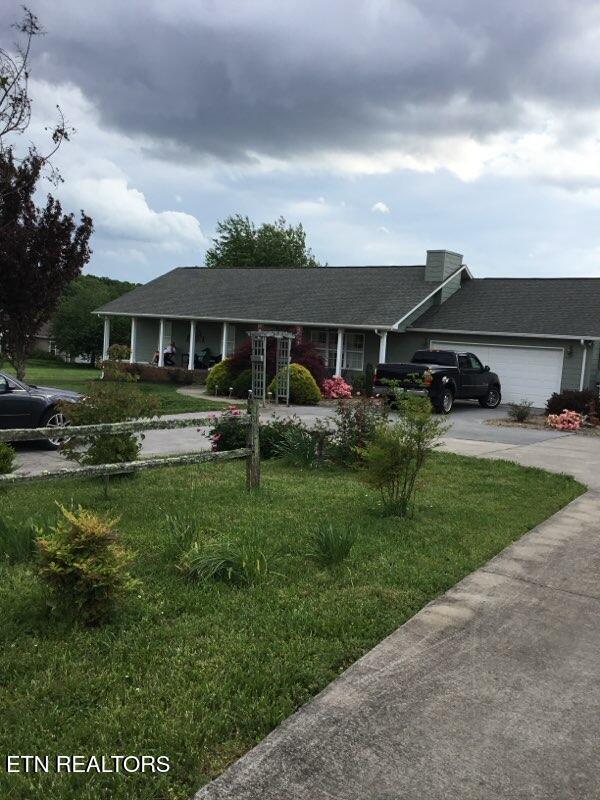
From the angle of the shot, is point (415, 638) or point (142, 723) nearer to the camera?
point (142, 723)

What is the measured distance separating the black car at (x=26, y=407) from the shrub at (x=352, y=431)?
445cm

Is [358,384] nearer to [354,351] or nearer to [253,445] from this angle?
[354,351]

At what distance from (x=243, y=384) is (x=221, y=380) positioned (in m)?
1.17

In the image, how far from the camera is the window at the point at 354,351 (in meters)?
28.7

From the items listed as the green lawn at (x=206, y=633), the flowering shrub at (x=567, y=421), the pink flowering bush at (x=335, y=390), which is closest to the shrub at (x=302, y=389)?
the pink flowering bush at (x=335, y=390)

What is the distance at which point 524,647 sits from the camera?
4.27 m

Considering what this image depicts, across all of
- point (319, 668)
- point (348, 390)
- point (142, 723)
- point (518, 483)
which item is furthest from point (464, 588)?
point (348, 390)

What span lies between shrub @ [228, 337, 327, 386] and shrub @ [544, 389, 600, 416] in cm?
798

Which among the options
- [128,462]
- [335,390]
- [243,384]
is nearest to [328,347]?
[335,390]

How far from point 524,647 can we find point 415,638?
25.6 inches

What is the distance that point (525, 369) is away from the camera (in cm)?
2494

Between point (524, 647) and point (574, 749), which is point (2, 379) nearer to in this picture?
point (524, 647)

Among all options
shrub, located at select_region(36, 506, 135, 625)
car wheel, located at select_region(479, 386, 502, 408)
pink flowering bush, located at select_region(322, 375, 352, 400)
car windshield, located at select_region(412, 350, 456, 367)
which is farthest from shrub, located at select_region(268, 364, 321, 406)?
shrub, located at select_region(36, 506, 135, 625)

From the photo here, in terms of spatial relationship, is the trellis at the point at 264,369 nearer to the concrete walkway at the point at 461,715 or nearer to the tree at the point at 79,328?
the concrete walkway at the point at 461,715
